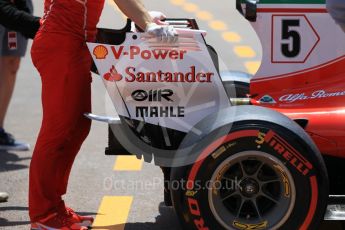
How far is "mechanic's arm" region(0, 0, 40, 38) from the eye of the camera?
5.38 meters

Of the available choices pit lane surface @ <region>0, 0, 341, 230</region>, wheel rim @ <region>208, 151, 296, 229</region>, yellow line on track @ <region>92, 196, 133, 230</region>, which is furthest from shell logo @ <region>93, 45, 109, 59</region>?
yellow line on track @ <region>92, 196, 133, 230</region>

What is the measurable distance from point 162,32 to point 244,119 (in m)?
0.62

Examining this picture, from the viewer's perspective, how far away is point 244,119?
4277 millimetres

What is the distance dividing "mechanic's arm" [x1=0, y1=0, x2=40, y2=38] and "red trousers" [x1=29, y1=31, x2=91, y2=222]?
699mm

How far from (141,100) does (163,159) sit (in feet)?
1.12

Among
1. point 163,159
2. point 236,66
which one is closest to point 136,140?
point 163,159

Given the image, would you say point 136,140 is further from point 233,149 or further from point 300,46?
point 300,46

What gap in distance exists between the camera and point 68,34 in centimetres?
461

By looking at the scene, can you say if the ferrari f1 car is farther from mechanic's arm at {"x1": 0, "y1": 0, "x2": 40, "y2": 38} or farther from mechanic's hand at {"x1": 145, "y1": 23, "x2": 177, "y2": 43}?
mechanic's arm at {"x1": 0, "y1": 0, "x2": 40, "y2": 38}

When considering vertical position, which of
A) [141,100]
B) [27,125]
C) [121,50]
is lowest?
[27,125]

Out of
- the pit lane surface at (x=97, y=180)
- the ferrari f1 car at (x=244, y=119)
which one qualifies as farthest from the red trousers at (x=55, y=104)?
the pit lane surface at (x=97, y=180)

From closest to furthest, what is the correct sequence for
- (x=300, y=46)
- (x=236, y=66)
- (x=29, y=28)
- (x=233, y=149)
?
1. (x=233, y=149)
2. (x=300, y=46)
3. (x=29, y=28)
4. (x=236, y=66)

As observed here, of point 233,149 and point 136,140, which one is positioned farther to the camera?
point 136,140

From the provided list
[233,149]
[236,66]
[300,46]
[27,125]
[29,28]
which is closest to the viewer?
[233,149]
